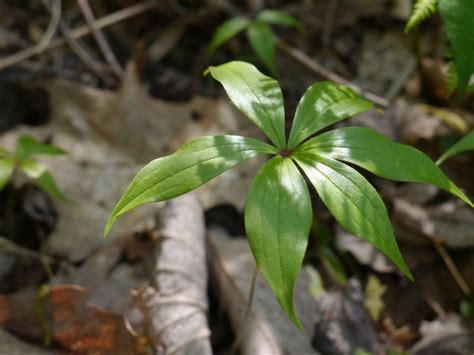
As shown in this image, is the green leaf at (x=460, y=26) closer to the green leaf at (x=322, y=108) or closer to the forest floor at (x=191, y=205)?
the green leaf at (x=322, y=108)

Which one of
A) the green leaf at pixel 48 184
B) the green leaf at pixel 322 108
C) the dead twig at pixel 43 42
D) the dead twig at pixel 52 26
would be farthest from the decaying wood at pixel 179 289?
the dead twig at pixel 52 26

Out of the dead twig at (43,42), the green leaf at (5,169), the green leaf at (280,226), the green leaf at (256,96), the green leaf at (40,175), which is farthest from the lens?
the dead twig at (43,42)

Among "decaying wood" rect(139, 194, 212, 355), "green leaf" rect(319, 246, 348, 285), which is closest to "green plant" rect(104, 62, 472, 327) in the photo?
"decaying wood" rect(139, 194, 212, 355)

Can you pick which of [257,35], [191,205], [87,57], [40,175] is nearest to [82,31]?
[87,57]

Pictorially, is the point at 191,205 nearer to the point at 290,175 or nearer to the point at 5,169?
the point at 5,169

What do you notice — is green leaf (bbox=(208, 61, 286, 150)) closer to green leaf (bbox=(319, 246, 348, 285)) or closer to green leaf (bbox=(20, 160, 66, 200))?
green leaf (bbox=(20, 160, 66, 200))

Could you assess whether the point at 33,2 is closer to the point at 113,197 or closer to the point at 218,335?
the point at 113,197
